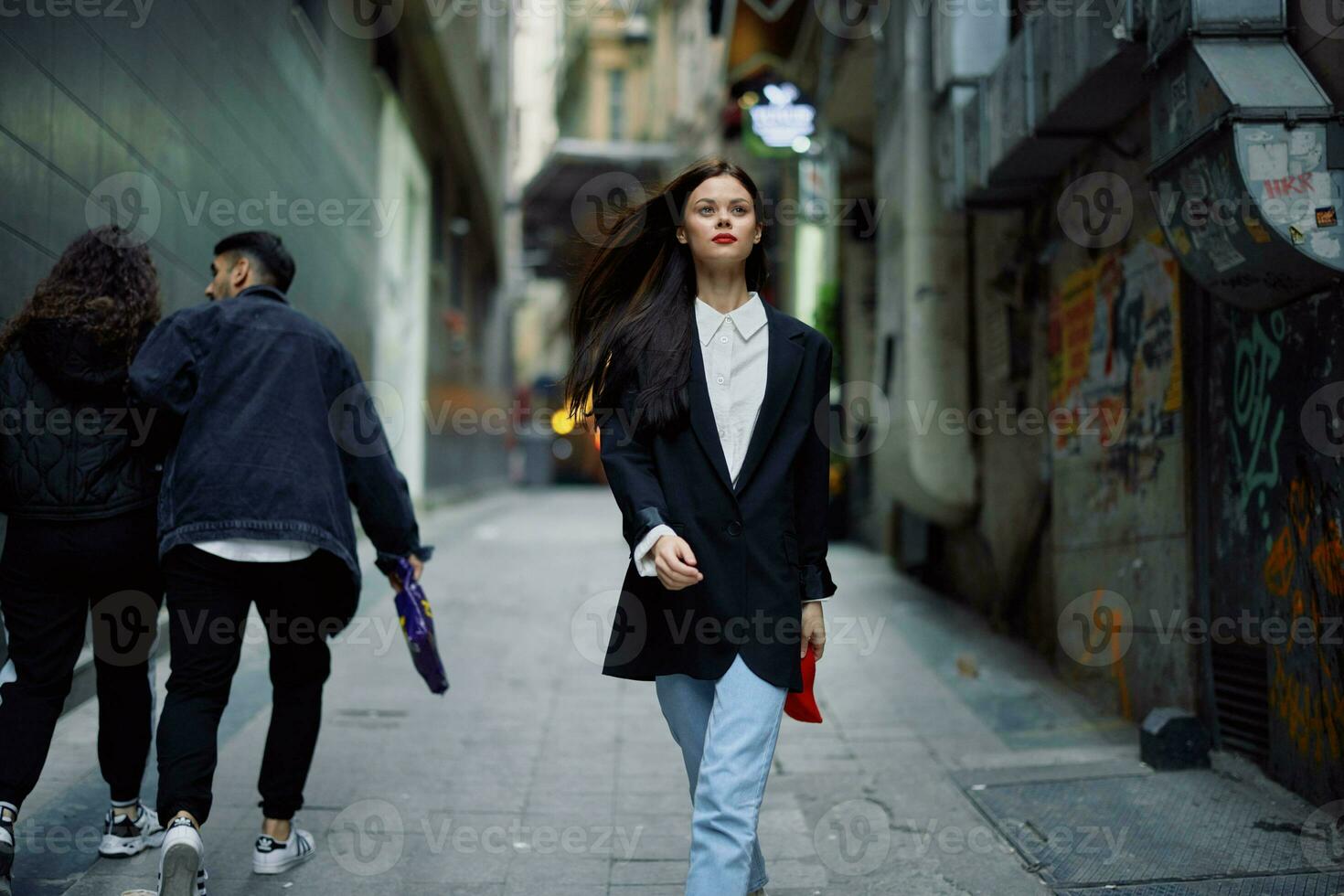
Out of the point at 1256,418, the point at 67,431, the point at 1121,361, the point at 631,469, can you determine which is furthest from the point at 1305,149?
the point at 67,431

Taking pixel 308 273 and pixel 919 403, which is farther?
pixel 308 273

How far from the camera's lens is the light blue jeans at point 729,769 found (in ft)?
8.01

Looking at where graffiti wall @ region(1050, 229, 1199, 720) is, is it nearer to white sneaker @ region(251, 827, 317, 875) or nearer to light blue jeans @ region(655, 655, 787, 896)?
light blue jeans @ region(655, 655, 787, 896)

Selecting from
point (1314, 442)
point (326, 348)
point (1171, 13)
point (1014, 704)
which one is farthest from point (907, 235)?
point (326, 348)

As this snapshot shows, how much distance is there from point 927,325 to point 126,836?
5.96 m

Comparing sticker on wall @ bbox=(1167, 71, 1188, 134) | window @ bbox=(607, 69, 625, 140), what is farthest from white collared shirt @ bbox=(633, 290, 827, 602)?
window @ bbox=(607, 69, 625, 140)

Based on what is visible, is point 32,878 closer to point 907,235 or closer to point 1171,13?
point 1171,13

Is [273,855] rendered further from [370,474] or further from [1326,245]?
[1326,245]

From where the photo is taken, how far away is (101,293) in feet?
11.0

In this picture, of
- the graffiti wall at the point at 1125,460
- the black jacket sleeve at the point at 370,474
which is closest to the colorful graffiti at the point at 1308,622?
the graffiti wall at the point at 1125,460

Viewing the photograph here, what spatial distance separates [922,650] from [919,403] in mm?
1707

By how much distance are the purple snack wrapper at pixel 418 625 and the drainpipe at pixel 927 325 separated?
4.88 meters

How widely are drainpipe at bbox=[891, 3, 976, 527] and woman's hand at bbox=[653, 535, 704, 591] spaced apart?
5.68 meters

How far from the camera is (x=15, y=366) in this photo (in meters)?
3.27
